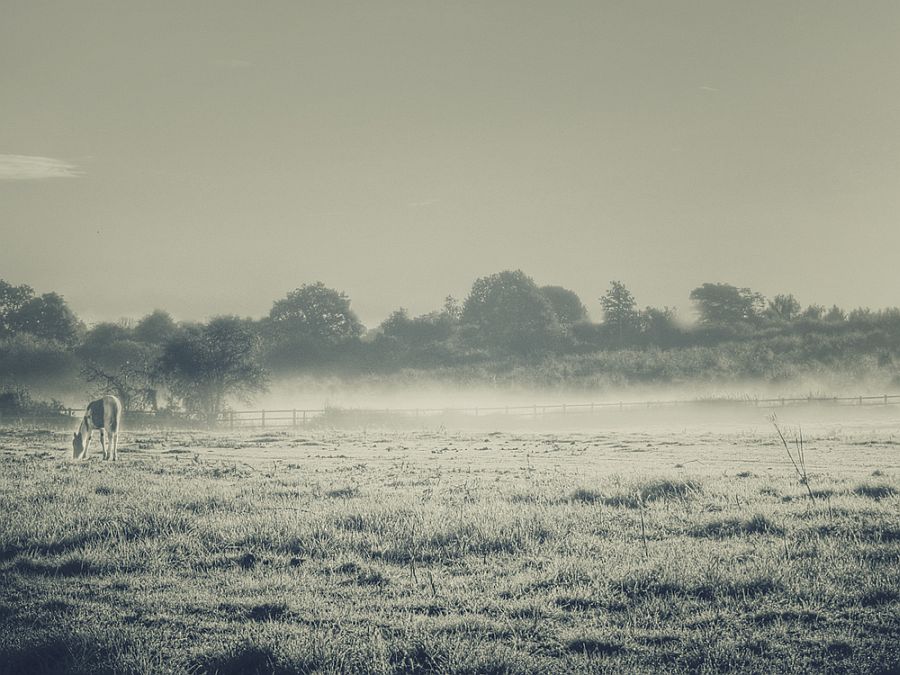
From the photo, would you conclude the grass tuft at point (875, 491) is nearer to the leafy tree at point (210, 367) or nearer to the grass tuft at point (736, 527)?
the grass tuft at point (736, 527)

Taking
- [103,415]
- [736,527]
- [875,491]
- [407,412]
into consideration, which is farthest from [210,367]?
[736,527]

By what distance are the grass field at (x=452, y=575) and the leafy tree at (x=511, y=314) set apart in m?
84.3

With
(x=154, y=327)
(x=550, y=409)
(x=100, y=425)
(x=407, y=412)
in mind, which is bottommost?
(x=550, y=409)

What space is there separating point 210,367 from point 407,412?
16.3 metres

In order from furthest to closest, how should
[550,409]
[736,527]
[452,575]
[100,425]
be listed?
[550,409], [100,425], [736,527], [452,575]

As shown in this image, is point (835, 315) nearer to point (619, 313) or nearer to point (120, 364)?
point (619, 313)

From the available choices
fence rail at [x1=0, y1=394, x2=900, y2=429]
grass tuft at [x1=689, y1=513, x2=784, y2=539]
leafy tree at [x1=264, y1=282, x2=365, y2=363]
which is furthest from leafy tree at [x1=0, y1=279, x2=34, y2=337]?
grass tuft at [x1=689, y1=513, x2=784, y2=539]

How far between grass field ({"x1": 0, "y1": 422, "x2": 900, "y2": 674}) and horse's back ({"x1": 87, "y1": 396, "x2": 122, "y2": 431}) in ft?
29.1

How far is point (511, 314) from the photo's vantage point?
10500cm

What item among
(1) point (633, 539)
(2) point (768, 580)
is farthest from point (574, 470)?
(2) point (768, 580)

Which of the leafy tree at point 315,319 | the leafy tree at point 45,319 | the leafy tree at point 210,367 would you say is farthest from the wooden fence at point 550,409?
the leafy tree at point 45,319

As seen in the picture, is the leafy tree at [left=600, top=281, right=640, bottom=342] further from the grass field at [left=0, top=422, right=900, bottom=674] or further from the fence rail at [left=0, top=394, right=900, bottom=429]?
the grass field at [left=0, top=422, right=900, bottom=674]

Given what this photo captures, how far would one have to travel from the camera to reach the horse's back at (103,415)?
986 inches

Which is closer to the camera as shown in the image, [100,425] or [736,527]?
[736,527]
